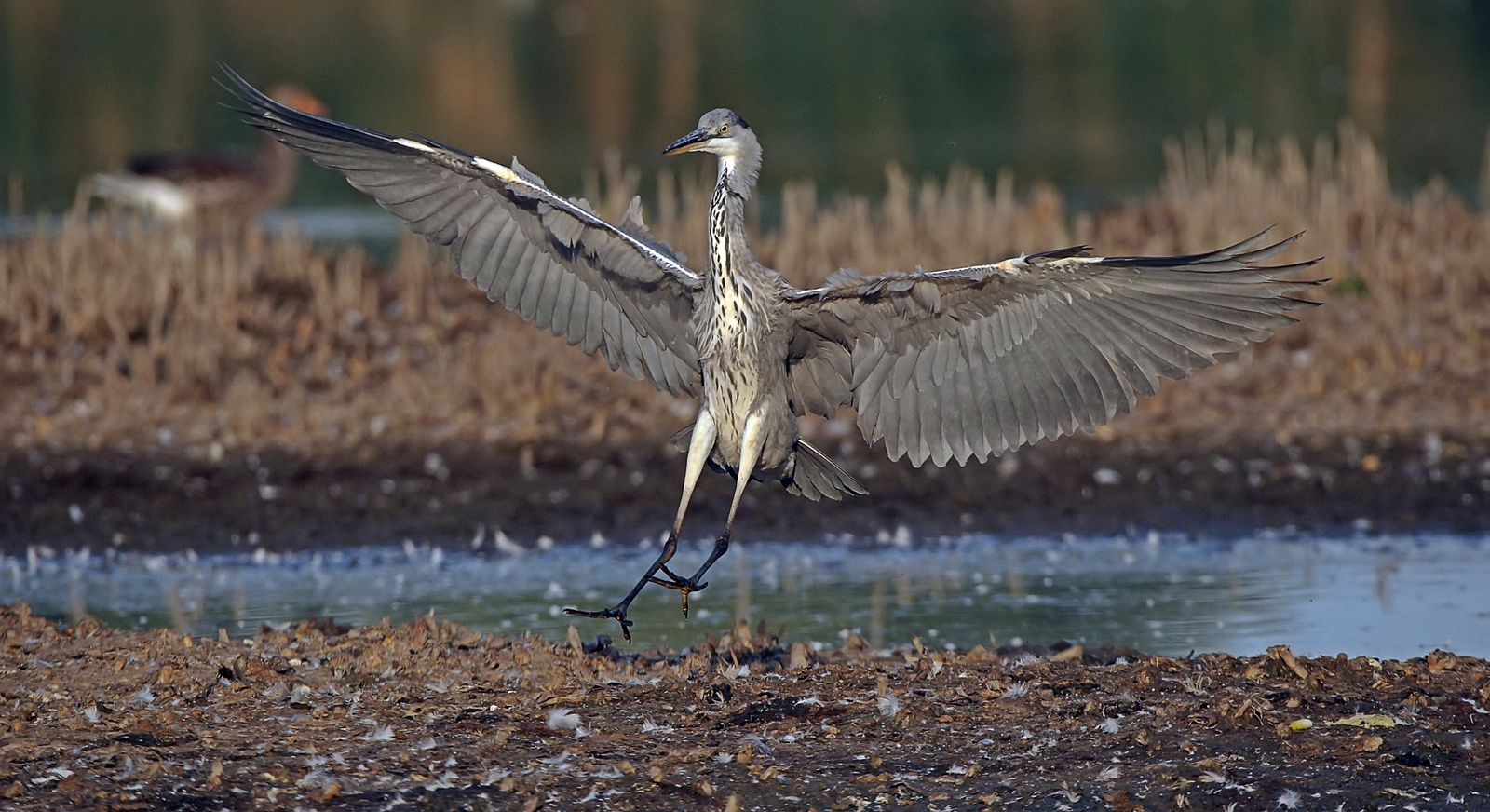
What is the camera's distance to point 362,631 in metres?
6.47

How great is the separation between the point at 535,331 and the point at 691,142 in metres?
5.18

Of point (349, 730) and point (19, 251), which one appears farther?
point (19, 251)

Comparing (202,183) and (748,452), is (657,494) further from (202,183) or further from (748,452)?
(202,183)

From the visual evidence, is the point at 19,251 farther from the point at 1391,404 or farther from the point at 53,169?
the point at 53,169

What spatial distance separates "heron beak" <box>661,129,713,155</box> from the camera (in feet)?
21.3

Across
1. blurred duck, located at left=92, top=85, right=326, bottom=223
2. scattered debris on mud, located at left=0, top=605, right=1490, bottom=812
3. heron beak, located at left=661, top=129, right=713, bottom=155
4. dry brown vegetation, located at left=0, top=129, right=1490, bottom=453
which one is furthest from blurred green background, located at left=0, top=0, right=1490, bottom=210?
scattered debris on mud, located at left=0, top=605, right=1490, bottom=812

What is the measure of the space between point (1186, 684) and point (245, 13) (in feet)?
122

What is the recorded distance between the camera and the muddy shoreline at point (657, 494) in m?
9.43

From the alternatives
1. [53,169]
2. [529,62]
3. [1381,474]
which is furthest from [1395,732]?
[529,62]

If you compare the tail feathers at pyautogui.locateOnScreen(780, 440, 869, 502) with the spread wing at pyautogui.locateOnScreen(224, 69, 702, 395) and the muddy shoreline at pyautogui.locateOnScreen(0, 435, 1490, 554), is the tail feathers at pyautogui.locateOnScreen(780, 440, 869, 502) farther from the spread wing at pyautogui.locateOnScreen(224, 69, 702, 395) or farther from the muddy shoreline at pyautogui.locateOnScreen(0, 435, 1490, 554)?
the muddy shoreline at pyautogui.locateOnScreen(0, 435, 1490, 554)

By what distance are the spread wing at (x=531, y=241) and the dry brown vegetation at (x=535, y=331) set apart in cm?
339

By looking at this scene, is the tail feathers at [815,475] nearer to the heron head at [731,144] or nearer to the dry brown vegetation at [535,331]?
the heron head at [731,144]

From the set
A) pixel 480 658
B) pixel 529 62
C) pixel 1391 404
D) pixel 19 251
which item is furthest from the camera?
pixel 529 62

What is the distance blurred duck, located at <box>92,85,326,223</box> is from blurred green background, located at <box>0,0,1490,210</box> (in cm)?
451
